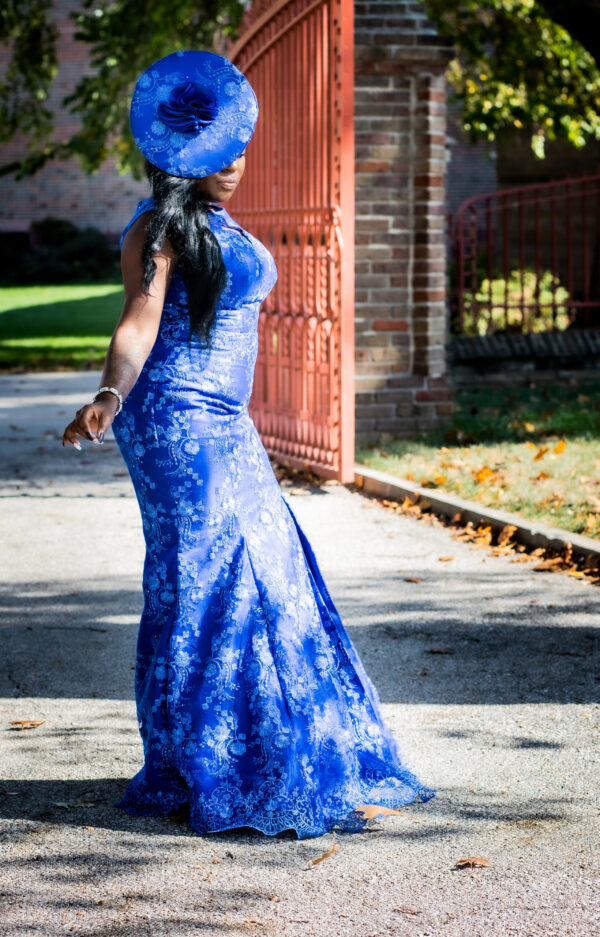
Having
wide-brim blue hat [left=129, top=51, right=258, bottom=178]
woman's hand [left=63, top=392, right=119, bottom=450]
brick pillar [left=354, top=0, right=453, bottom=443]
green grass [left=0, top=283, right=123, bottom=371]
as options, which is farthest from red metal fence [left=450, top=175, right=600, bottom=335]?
→ woman's hand [left=63, top=392, right=119, bottom=450]

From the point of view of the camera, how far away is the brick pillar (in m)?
9.28

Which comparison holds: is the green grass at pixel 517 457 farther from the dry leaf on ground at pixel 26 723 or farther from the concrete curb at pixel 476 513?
the dry leaf on ground at pixel 26 723

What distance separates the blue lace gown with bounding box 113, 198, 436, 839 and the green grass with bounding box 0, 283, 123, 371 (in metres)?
12.6

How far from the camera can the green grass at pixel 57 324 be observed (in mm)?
16438

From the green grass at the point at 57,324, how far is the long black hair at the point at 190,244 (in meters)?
12.6

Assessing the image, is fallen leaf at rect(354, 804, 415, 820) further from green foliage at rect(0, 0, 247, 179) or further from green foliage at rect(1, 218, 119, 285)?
green foliage at rect(1, 218, 119, 285)

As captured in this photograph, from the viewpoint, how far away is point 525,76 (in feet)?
53.7

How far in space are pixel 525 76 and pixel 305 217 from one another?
8.76m

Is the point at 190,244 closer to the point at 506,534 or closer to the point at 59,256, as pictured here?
the point at 506,534

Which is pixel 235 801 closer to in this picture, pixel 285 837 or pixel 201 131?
pixel 285 837

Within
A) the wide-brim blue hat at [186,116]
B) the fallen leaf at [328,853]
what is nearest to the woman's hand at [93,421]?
the wide-brim blue hat at [186,116]

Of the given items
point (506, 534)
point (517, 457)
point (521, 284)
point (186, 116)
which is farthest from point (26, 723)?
point (521, 284)

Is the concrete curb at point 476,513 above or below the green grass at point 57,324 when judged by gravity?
below

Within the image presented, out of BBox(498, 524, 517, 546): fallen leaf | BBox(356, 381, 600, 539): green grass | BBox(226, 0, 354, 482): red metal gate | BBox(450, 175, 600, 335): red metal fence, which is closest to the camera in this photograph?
BBox(498, 524, 517, 546): fallen leaf
